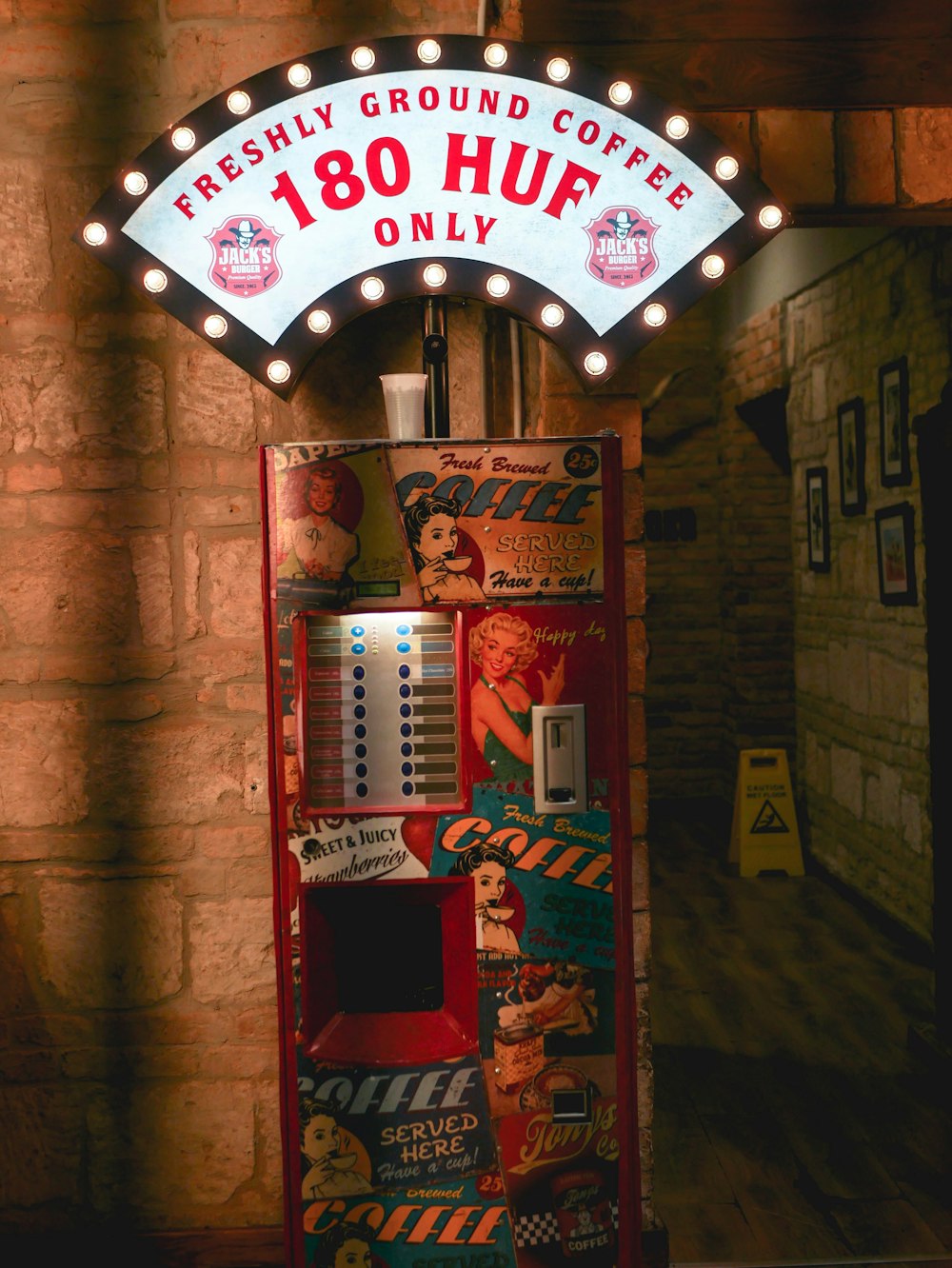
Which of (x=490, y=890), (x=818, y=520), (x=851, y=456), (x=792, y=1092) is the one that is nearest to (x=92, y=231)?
(x=490, y=890)

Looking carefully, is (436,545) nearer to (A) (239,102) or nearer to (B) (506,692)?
(B) (506,692)

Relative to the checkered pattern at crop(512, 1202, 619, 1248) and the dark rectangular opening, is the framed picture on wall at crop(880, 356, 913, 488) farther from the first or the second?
the checkered pattern at crop(512, 1202, 619, 1248)

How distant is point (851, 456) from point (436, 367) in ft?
10.6

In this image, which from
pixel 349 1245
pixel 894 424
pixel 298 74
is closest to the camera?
pixel 349 1245

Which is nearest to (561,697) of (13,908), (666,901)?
(13,908)

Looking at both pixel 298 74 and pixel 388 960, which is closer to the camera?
pixel 388 960

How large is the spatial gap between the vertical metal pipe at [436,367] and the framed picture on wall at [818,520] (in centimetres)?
349

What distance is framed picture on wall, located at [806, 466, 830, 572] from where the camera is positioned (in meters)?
5.41

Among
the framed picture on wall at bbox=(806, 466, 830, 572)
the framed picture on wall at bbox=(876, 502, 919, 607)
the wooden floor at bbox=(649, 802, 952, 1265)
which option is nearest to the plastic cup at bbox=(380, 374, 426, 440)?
the wooden floor at bbox=(649, 802, 952, 1265)

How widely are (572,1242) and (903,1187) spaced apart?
3.92ft

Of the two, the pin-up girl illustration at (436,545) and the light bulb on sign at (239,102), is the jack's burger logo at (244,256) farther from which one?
the pin-up girl illustration at (436,545)

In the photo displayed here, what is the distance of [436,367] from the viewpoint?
2328 millimetres

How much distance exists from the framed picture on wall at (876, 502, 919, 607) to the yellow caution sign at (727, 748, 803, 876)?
1.16 meters

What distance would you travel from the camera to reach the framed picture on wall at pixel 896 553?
4.41 meters
